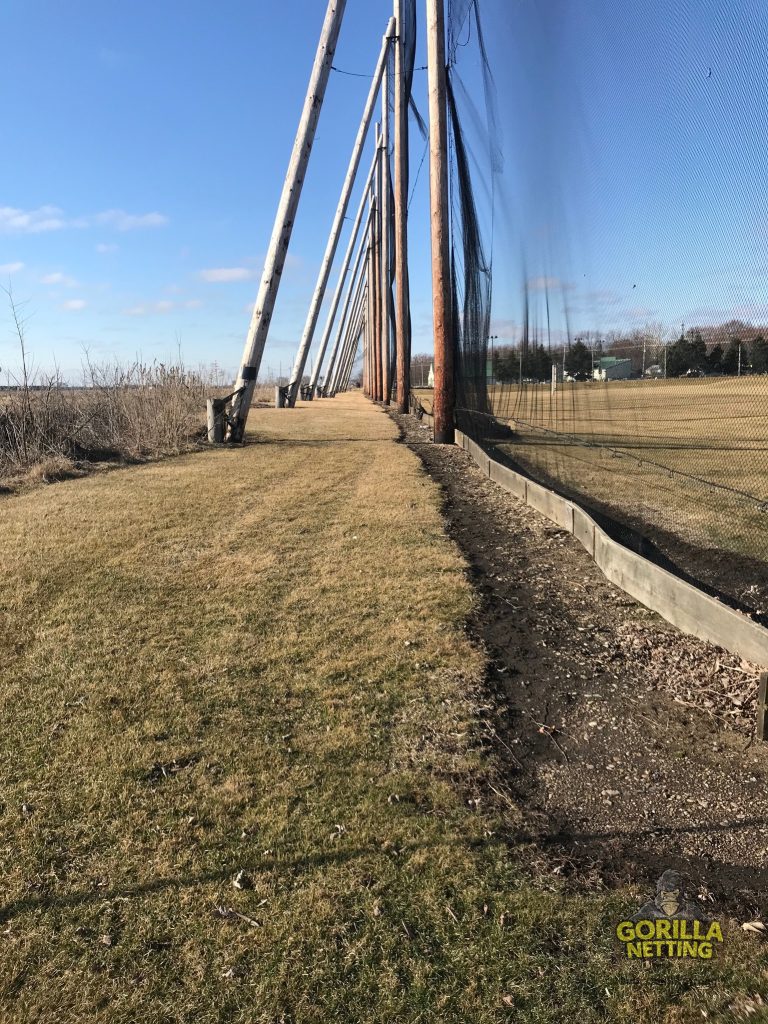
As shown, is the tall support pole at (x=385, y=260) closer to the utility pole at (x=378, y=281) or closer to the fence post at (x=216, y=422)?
the utility pole at (x=378, y=281)

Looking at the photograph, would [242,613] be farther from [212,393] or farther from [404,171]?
[212,393]

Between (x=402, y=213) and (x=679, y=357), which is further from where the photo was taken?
(x=402, y=213)

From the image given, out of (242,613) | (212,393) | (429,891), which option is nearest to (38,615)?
(242,613)

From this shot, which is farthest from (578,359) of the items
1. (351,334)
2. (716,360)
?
(351,334)

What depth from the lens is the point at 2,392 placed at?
36.1ft

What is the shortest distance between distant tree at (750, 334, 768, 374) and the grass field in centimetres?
9

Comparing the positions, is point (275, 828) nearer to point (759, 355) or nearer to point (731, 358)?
point (759, 355)

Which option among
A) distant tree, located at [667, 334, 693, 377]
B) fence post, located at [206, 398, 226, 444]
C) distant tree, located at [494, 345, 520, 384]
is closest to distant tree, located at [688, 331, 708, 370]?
distant tree, located at [667, 334, 693, 377]

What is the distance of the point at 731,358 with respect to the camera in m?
3.78

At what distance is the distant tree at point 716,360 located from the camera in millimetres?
3881

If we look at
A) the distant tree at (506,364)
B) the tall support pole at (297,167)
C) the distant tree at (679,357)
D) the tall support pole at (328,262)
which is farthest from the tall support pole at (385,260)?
the distant tree at (679,357)

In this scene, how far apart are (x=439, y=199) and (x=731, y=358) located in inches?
339

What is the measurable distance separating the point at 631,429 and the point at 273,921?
213 inches

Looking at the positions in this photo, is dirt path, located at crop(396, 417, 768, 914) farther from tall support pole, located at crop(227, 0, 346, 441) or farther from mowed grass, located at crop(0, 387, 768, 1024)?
tall support pole, located at crop(227, 0, 346, 441)
